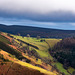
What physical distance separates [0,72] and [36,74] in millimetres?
21612

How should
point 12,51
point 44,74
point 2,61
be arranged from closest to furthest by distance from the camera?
point 44,74 → point 2,61 → point 12,51

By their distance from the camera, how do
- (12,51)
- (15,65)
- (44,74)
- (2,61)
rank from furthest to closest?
1. (12,51)
2. (2,61)
3. (15,65)
4. (44,74)

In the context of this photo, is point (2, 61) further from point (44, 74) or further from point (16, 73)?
point (44, 74)

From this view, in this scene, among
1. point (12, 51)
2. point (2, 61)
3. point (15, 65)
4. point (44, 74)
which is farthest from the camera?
point (12, 51)

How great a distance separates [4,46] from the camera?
147 m

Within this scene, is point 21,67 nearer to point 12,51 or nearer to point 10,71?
point 10,71

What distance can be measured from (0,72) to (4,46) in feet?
292

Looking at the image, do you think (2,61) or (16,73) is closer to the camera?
(16,73)

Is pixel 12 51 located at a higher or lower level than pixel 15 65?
lower

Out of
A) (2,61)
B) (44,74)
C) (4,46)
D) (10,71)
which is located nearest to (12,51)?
(4,46)

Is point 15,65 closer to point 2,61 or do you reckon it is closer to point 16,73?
point 16,73

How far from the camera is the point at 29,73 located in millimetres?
60062

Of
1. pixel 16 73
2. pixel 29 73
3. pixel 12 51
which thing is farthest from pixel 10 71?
pixel 12 51

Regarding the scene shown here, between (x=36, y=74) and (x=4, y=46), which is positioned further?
(x=4, y=46)
